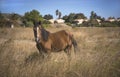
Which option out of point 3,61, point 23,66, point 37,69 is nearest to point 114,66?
point 37,69

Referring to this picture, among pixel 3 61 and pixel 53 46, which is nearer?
pixel 3 61

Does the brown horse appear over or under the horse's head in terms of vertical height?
under

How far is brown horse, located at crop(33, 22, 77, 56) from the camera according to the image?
7762 mm

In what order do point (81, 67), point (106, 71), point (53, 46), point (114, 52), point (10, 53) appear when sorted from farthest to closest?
point (53, 46), point (10, 53), point (114, 52), point (81, 67), point (106, 71)

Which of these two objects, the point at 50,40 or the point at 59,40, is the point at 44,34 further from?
the point at 59,40

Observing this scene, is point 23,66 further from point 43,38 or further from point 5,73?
point 43,38

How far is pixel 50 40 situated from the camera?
8477 millimetres

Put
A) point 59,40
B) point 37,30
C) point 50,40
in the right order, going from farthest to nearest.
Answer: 1. point 59,40
2. point 50,40
3. point 37,30

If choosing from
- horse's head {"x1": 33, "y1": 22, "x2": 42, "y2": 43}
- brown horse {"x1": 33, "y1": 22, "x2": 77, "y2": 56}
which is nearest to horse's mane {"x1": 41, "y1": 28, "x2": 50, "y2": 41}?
brown horse {"x1": 33, "y1": 22, "x2": 77, "y2": 56}

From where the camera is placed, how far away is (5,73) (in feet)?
15.6

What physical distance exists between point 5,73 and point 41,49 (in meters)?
3.29

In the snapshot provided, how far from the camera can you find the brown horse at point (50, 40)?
776 centimetres

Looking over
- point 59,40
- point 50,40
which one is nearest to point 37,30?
point 50,40

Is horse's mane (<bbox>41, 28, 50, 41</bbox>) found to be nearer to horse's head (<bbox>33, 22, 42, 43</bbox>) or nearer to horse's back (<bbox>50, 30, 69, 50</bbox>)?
horse's head (<bbox>33, 22, 42, 43</bbox>)
